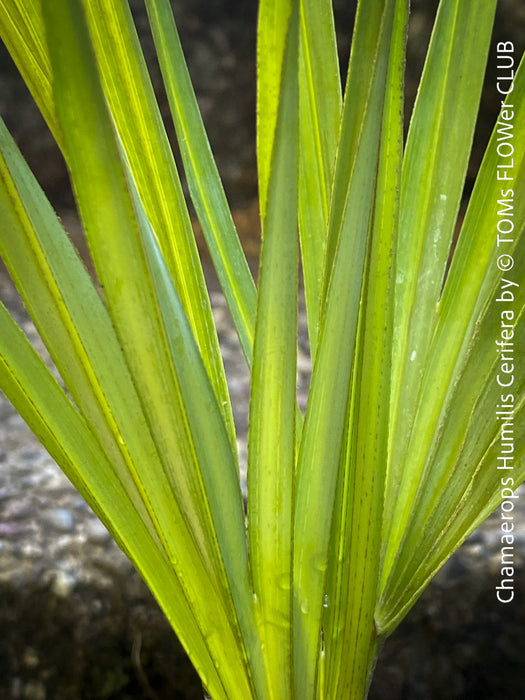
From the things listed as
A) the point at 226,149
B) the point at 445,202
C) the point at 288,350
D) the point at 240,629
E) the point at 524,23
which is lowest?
the point at 240,629

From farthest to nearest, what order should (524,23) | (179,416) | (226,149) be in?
(226,149)
(524,23)
(179,416)

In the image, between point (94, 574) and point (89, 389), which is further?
point (94, 574)

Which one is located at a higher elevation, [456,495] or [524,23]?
[524,23]

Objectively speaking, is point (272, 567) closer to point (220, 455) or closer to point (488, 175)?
point (220, 455)

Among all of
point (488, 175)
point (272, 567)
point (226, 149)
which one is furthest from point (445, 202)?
point (226, 149)

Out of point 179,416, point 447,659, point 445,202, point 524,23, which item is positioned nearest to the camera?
point 179,416

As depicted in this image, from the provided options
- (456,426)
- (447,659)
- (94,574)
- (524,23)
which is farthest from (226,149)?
(456,426)
